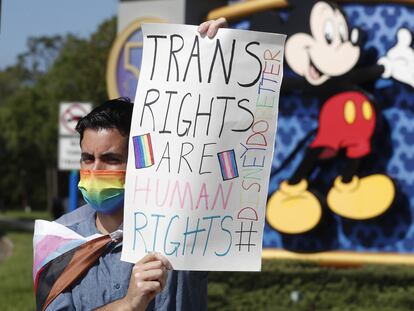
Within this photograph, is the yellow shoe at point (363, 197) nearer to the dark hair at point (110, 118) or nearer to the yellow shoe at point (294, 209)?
the yellow shoe at point (294, 209)

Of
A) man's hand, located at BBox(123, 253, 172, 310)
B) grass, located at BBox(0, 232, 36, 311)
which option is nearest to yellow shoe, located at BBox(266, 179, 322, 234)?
grass, located at BBox(0, 232, 36, 311)

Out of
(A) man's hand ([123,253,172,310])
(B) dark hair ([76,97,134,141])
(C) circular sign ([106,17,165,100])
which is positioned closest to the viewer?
(A) man's hand ([123,253,172,310])

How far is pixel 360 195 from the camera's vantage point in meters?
13.2

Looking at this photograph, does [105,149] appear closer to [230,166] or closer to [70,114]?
[230,166]

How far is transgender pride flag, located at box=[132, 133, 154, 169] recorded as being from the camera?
310 centimetres

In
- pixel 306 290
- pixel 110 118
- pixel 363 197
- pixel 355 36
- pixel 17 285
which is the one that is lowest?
pixel 17 285

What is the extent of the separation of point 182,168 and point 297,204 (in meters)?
10.6

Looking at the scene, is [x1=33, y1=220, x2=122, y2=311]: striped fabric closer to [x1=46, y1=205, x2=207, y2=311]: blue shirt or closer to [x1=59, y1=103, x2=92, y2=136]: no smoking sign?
[x1=46, y1=205, x2=207, y2=311]: blue shirt

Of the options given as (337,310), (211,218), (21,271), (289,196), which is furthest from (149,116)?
(21,271)

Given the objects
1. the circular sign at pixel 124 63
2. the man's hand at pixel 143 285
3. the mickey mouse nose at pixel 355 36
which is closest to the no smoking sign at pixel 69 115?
the circular sign at pixel 124 63

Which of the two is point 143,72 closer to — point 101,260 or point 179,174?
point 179,174

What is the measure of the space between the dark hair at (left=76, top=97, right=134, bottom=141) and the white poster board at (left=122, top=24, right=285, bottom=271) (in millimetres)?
109

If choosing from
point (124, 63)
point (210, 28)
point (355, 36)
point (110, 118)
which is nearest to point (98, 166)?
point (110, 118)

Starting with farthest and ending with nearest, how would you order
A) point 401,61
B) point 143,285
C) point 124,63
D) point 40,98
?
point 40,98, point 124,63, point 401,61, point 143,285
